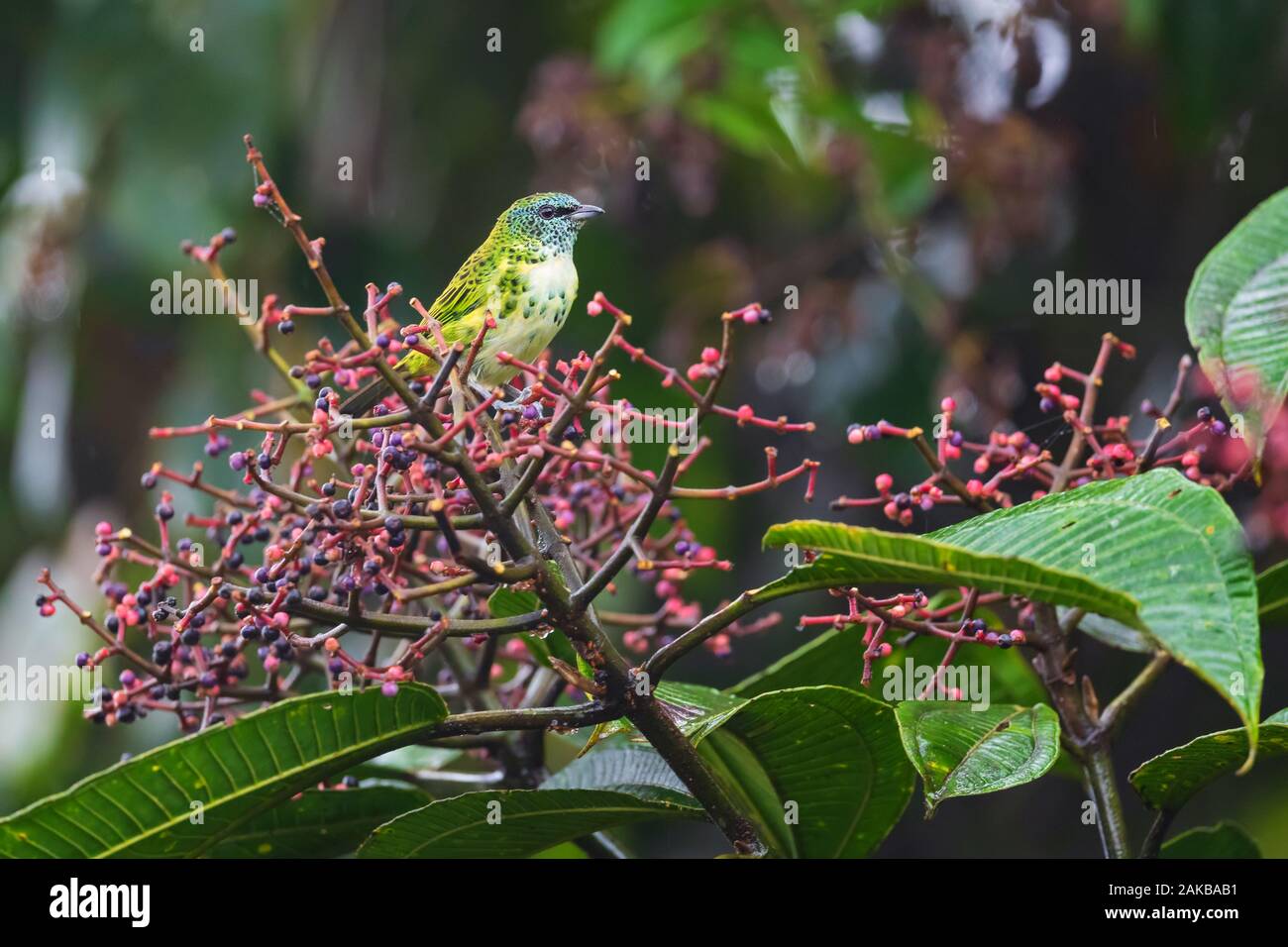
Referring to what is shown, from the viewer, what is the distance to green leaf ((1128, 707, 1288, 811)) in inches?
49.5

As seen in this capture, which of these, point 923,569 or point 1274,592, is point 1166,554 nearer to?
point 923,569

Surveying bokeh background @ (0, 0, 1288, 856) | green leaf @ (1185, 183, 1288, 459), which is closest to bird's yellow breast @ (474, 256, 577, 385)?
green leaf @ (1185, 183, 1288, 459)

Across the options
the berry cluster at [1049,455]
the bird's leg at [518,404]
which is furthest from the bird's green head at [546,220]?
the berry cluster at [1049,455]

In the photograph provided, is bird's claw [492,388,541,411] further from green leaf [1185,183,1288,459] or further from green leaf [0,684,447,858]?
green leaf [1185,183,1288,459]

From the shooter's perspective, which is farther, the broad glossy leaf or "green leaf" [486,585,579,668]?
the broad glossy leaf

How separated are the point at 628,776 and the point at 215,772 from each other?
0.42 m

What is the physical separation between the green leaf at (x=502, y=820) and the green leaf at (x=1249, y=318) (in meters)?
0.67

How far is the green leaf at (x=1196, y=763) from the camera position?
1.26 m

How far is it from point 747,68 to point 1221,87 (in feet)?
3.66

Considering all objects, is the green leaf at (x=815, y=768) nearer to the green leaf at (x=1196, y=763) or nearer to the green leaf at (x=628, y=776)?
the green leaf at (x=628, y=776)

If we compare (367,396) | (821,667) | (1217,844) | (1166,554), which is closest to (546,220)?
(367,396)

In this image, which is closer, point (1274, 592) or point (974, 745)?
point (974, 745)

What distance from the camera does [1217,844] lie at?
1.65 metres

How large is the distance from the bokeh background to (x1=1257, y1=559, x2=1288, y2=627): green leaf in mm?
1872
